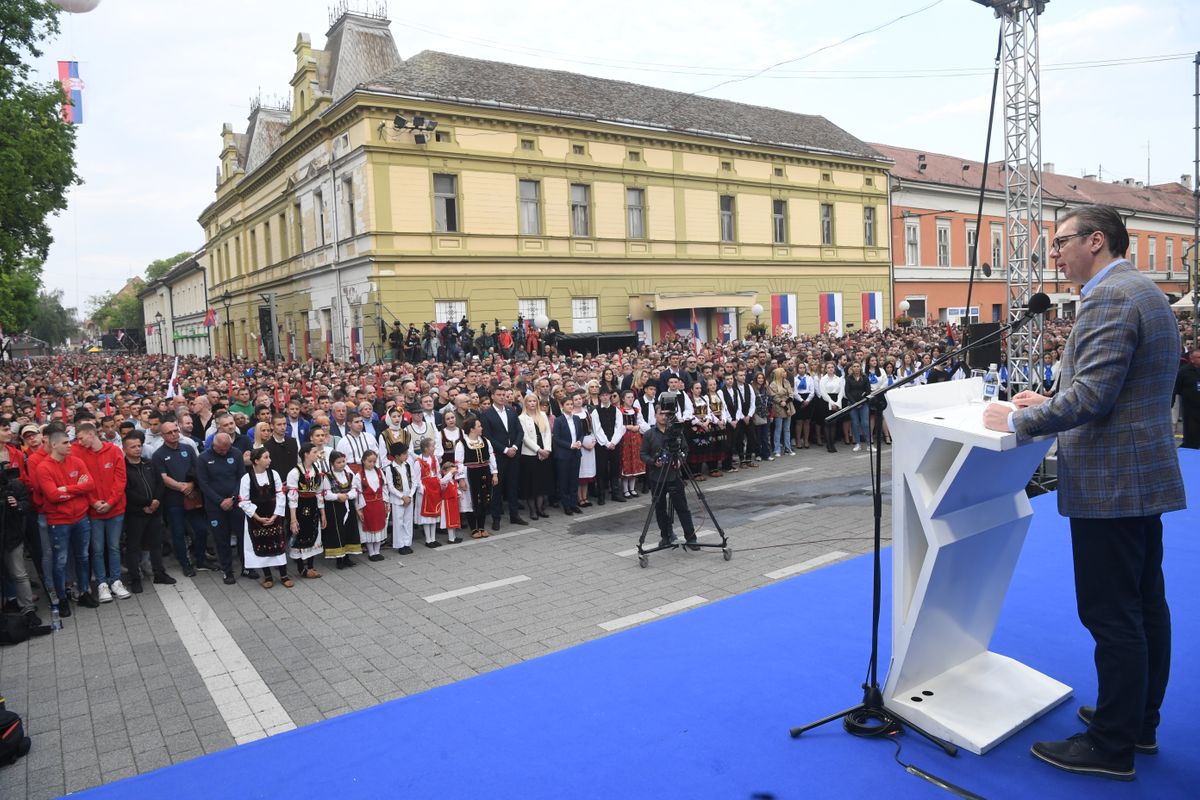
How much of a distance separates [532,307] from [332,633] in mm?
23356

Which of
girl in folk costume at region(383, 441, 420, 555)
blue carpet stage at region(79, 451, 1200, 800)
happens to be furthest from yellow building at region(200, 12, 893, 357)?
blue carpet stage at region(79, 451, 1200, 800)

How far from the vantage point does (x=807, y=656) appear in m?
4.80

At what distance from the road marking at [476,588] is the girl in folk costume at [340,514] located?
1791mm

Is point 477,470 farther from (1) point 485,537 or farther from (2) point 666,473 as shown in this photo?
(2) point 666,473

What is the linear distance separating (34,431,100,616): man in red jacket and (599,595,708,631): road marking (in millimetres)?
5351

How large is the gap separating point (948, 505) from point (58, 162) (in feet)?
84.8

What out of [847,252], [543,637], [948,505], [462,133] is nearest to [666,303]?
[462,133]

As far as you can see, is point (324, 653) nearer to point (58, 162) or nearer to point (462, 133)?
point (58, 162)

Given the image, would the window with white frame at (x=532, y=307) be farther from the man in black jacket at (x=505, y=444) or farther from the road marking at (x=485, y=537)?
the road marking at (x=485, y=537)

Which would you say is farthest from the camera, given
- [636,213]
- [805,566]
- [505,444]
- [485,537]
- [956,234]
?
[956,234]

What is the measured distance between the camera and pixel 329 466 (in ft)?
29.0

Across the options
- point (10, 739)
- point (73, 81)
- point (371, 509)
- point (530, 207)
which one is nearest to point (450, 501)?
point (371, 509)

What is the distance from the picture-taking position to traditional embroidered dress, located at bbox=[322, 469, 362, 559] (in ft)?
28.8

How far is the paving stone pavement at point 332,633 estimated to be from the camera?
16.4ft
